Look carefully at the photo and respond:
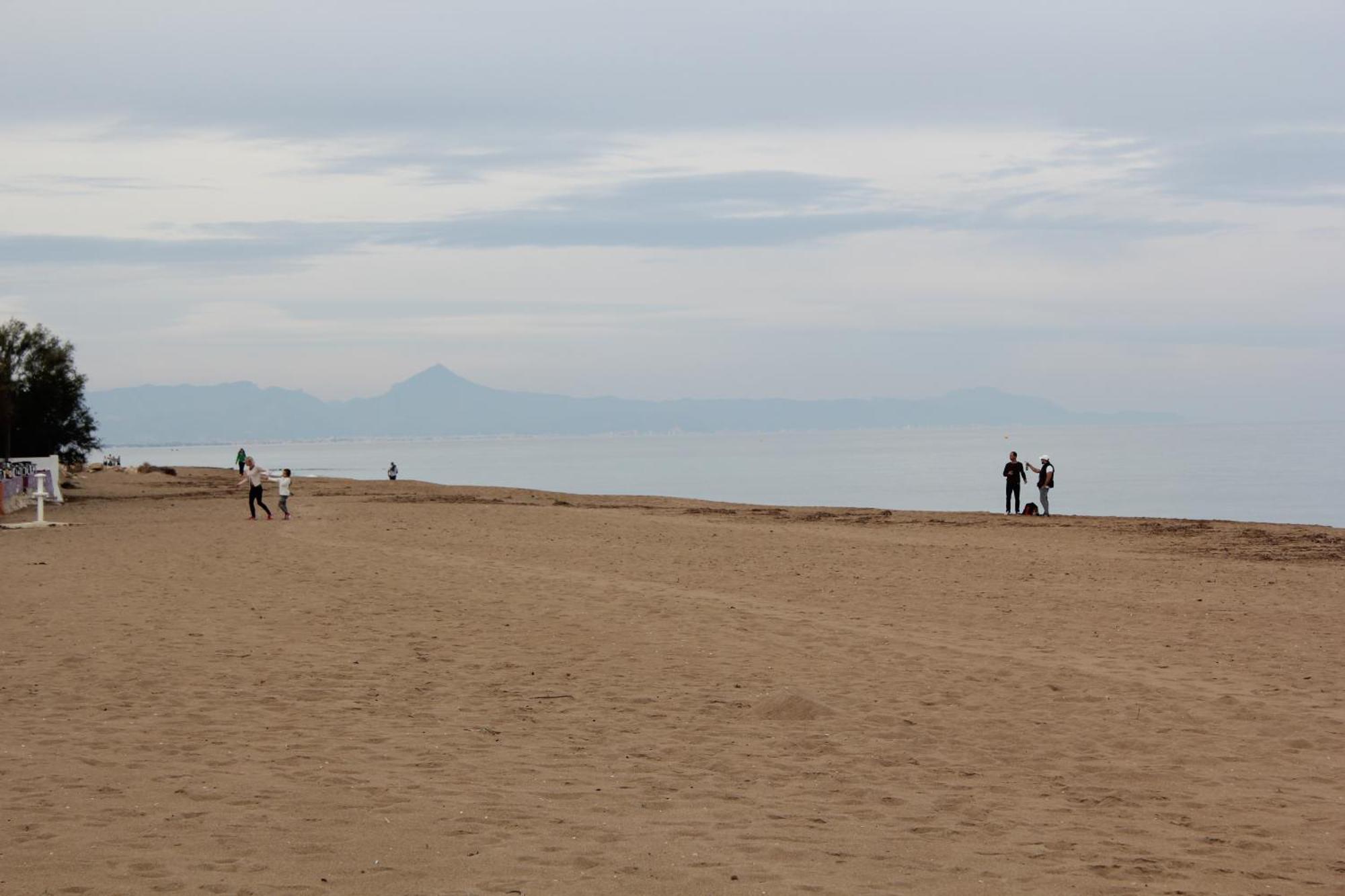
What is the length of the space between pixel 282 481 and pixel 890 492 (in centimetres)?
5387

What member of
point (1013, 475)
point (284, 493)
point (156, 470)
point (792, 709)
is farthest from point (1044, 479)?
point (156, 470)

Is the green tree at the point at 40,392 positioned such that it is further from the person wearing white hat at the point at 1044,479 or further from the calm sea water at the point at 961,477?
the person wearing white hat at the point at 1044,479

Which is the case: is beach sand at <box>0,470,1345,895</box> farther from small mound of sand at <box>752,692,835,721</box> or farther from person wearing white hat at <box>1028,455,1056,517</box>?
person wearing white hat at <box>1028,455,1056,517</box>

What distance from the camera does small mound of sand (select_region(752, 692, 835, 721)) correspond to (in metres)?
10.4

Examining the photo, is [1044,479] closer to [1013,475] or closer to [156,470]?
[1013,475]

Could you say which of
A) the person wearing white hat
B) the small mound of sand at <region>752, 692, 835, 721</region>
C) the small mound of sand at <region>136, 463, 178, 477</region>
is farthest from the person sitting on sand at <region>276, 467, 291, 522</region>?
the small mound of sand at <region>136, 463, 178, 477</region>

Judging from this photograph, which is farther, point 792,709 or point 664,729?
point 792,709

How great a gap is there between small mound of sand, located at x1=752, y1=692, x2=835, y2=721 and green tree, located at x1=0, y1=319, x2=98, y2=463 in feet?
149

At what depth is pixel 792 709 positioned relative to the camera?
1052 centimetres

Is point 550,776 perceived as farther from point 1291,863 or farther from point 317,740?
point 1291,863

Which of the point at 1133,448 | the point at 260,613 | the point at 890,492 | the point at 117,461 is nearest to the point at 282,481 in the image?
the point at 260,613

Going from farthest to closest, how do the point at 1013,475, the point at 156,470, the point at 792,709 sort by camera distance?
the point at 156,470
the point at 1013,475
the point at 792,709

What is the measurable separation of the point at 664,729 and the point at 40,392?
1864 inches

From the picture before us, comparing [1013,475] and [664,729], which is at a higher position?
[1013,475]
